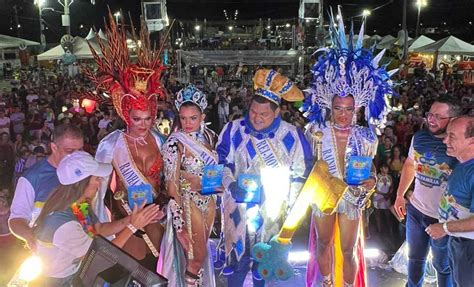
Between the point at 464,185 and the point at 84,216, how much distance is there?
7.93ft

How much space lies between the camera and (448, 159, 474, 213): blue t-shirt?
3.19 meters

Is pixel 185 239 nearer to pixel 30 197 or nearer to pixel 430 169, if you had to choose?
pixel 30 197

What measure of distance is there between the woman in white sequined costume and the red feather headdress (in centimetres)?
34

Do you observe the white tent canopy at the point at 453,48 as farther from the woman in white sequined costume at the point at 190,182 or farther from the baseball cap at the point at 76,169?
the baseball cap at the point at 76,169

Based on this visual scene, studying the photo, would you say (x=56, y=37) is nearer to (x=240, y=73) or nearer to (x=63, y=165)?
(x=240, y=73)

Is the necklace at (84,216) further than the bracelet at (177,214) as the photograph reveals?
No

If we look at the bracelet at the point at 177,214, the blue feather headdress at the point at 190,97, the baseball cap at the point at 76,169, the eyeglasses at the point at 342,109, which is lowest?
the bracelet at the point at 177,214

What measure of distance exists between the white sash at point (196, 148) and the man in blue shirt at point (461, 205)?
171cm

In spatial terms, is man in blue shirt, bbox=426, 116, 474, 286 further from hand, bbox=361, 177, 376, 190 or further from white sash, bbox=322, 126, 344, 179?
white sash, bbox=322, 126, 344, 179

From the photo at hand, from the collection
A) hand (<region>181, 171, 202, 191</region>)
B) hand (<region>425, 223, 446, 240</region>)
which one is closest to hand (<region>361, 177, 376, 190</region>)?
hand (<region>425, 223, 446, 240</region>)

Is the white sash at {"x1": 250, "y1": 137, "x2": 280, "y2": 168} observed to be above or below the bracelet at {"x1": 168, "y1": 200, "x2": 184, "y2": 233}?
above

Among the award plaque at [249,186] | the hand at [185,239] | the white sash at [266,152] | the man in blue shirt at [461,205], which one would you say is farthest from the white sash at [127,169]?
the man in blue shirt at [461,205]

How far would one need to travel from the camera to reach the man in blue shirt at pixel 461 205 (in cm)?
319

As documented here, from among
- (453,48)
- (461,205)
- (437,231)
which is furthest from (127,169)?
(453,48)
